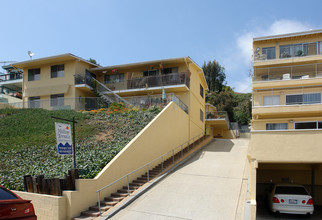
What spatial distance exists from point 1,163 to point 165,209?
351 inches

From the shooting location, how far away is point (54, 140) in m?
17.6

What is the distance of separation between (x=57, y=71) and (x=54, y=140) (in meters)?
13.1

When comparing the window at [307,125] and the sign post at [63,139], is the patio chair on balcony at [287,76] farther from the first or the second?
the sign post at [63,139]

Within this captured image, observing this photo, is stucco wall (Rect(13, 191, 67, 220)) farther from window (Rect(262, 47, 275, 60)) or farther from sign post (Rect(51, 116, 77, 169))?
window (Rect(262, 47, 275, 60))

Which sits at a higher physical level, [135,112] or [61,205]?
[135,112]

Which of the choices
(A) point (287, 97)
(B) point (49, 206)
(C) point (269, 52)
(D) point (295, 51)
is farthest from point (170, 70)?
(B) point (49, 206)

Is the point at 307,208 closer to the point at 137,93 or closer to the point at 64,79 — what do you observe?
the point at 137,93

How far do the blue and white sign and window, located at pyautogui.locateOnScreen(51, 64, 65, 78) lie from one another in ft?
60.9

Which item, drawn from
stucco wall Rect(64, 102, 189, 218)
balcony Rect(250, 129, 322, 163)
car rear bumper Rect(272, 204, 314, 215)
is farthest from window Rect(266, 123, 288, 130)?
balcony Rect(250, 129, 322, 163)

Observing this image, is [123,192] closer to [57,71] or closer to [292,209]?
[292,209]

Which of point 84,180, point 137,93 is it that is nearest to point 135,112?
point 137,93

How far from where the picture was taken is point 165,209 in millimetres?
10984

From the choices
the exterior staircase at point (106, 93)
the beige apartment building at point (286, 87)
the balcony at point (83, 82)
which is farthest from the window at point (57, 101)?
the beige apartment building at point (286, 87)

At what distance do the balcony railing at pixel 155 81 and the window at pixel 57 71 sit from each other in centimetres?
488
